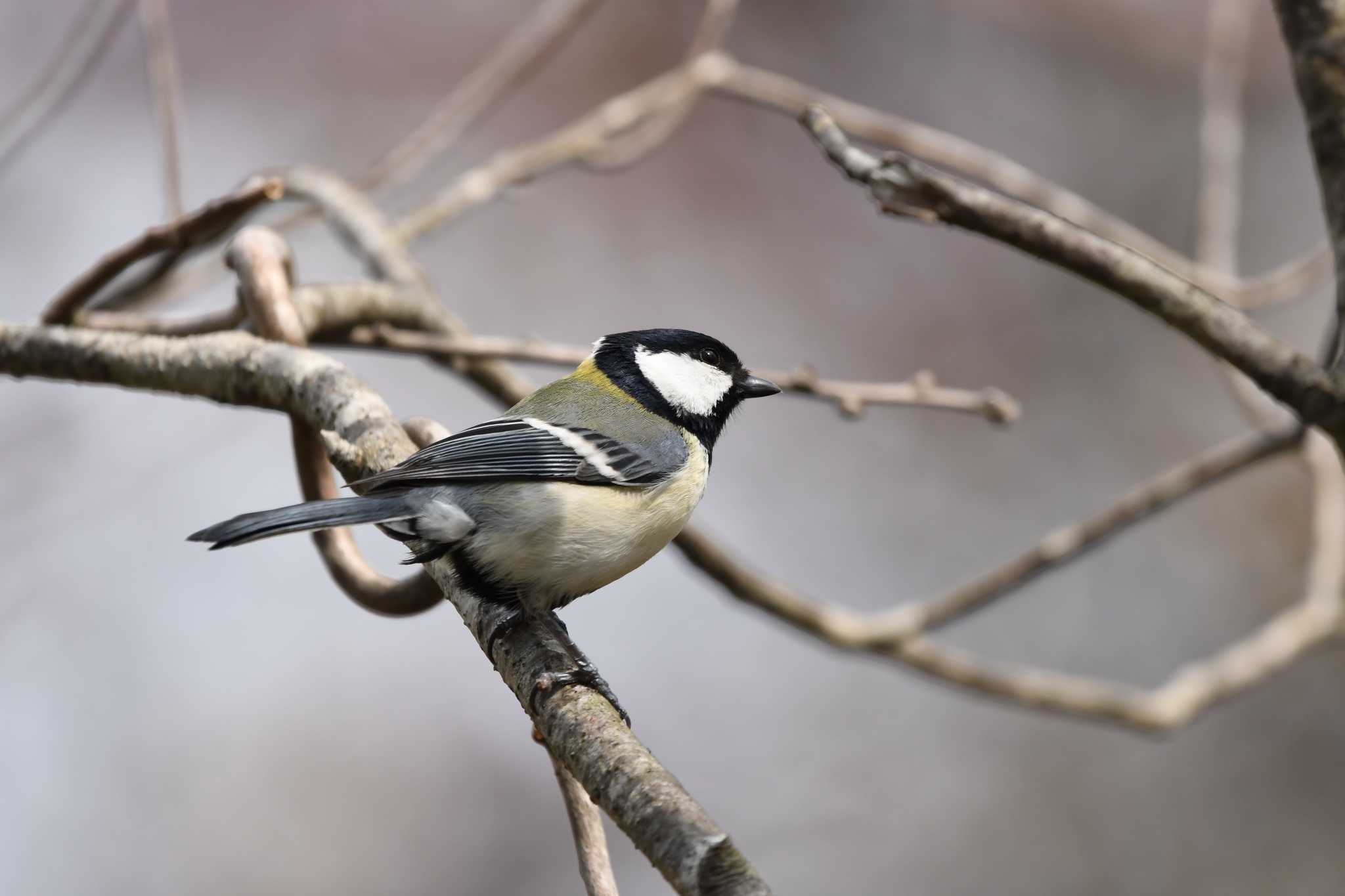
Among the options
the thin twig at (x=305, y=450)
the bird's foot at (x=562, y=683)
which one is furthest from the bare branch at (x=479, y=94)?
the bird's foot at (x=562, y=683)

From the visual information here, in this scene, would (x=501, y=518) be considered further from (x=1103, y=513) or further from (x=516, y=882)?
(x=516, y=882)

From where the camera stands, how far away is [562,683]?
1095 mm

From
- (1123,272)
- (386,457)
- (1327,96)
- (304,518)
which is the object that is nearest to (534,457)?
(386,457)

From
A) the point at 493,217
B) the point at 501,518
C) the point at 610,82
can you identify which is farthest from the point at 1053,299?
the point at 501,518

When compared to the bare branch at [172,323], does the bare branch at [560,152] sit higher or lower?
higher

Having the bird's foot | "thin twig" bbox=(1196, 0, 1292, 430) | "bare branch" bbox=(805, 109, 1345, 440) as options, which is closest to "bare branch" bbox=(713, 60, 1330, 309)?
"thin twig" bbox=(1196, 0, 1292, 430)

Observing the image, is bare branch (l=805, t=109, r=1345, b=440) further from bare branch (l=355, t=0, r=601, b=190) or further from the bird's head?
bare branch (l=355, t=0, r=601, b=190)

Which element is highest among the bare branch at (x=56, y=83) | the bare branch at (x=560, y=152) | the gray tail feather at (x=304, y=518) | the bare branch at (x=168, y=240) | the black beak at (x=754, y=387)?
the bare branch at (x=56, y=83)

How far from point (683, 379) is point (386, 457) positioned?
0.64 metres

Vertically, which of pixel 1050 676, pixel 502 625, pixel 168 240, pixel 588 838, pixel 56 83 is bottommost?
pixel 1050 676

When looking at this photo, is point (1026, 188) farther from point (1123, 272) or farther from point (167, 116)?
point (167, 116)

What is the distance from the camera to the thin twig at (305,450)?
1417mm

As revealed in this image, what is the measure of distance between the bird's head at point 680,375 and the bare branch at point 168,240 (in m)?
0.56

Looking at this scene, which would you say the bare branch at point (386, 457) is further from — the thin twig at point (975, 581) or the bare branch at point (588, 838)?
the thin twig at point (975, 581)
